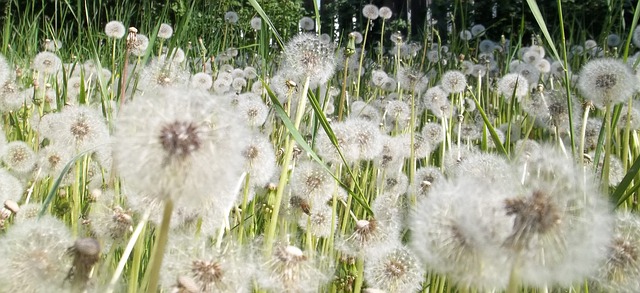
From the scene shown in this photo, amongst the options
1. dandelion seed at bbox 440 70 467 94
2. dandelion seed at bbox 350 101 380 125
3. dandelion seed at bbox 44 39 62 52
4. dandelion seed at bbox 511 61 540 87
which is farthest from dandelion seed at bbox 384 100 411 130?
dandelion seed at bbox 44 39 62 52

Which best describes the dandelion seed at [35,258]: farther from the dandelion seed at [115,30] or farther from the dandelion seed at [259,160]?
the dandelion seed at [115,30]

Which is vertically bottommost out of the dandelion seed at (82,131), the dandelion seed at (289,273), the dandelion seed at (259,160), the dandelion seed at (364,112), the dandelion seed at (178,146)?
the dandelion seed at (289,273)

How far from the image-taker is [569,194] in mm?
876

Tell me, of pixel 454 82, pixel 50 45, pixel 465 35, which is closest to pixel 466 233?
pixel 454 82

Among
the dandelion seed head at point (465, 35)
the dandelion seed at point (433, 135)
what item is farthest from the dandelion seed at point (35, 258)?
the dandelion seed head at point (465, 35)

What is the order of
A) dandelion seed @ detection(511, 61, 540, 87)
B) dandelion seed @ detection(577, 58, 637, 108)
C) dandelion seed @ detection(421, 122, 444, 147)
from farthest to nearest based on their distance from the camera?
dandelion seed @ detection(511, 61, 540, 87), dandelion seed @ detection(421, 122, 444, 147), dandelion seed @ detection(577, 58, 637, 108)

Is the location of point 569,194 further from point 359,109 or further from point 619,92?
point 359,109

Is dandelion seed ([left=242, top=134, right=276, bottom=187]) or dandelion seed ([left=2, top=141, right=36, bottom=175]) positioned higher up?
dandelion seed ([left=242, top=134, right=276, bottom=187])

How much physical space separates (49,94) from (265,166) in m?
1.50

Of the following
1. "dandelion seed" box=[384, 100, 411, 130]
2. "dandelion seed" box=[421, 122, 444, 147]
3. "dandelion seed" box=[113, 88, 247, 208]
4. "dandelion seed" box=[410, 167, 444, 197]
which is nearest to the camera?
"dandelion seed" box=[113, 88, 247, 208]

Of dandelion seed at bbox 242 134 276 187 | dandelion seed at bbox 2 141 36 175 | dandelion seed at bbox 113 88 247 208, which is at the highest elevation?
dandelion seed at bbox 113 88 247 208

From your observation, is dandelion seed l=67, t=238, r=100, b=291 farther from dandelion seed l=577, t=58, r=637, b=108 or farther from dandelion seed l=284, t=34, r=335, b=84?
dandelion seed l=577, t=58, r=637, b=108

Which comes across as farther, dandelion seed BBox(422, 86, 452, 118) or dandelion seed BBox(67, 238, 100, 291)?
dandelion seed BBox(422, 86, 452, 118)

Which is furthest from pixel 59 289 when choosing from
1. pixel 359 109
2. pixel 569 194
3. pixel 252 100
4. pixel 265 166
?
pixel 359 109
